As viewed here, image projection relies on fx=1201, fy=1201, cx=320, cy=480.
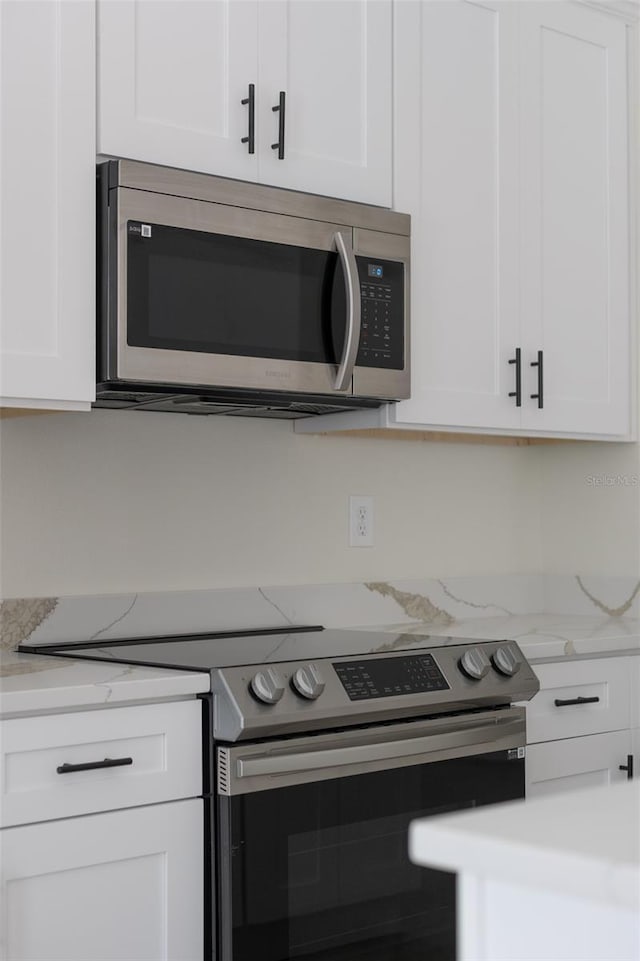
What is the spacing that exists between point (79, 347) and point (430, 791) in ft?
3.27

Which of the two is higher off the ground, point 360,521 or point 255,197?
point 255,197

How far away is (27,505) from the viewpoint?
233 centimetres

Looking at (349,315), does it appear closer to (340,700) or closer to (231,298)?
(231,298)

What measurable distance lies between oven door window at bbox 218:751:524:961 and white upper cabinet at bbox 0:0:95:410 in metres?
0.77

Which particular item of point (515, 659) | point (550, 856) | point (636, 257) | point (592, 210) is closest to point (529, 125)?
point (592, 210)

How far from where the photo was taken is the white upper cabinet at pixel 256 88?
6.96 ft

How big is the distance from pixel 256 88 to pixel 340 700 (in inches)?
45.6

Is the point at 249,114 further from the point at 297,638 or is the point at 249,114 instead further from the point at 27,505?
the point at 297,638

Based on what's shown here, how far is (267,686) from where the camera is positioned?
1.90m

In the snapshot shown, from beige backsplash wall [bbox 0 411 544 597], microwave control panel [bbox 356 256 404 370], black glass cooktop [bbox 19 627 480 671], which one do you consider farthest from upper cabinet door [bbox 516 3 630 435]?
black glass cooktop [bbox 19 627 480 671]

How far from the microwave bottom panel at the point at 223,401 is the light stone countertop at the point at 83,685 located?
492 millimetres

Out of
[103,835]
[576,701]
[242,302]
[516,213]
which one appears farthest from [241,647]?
[516,213]

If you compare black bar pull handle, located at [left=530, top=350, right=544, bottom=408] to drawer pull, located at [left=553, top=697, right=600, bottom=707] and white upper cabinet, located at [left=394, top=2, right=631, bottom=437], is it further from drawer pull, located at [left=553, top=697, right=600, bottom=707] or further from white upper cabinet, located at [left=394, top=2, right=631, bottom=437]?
drawer pull, located at [left=553, top=697, right=600, bottom=707]

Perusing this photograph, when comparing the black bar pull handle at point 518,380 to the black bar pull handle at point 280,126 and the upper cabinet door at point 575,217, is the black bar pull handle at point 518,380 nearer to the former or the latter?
the upper cabinet door at point 575,217
